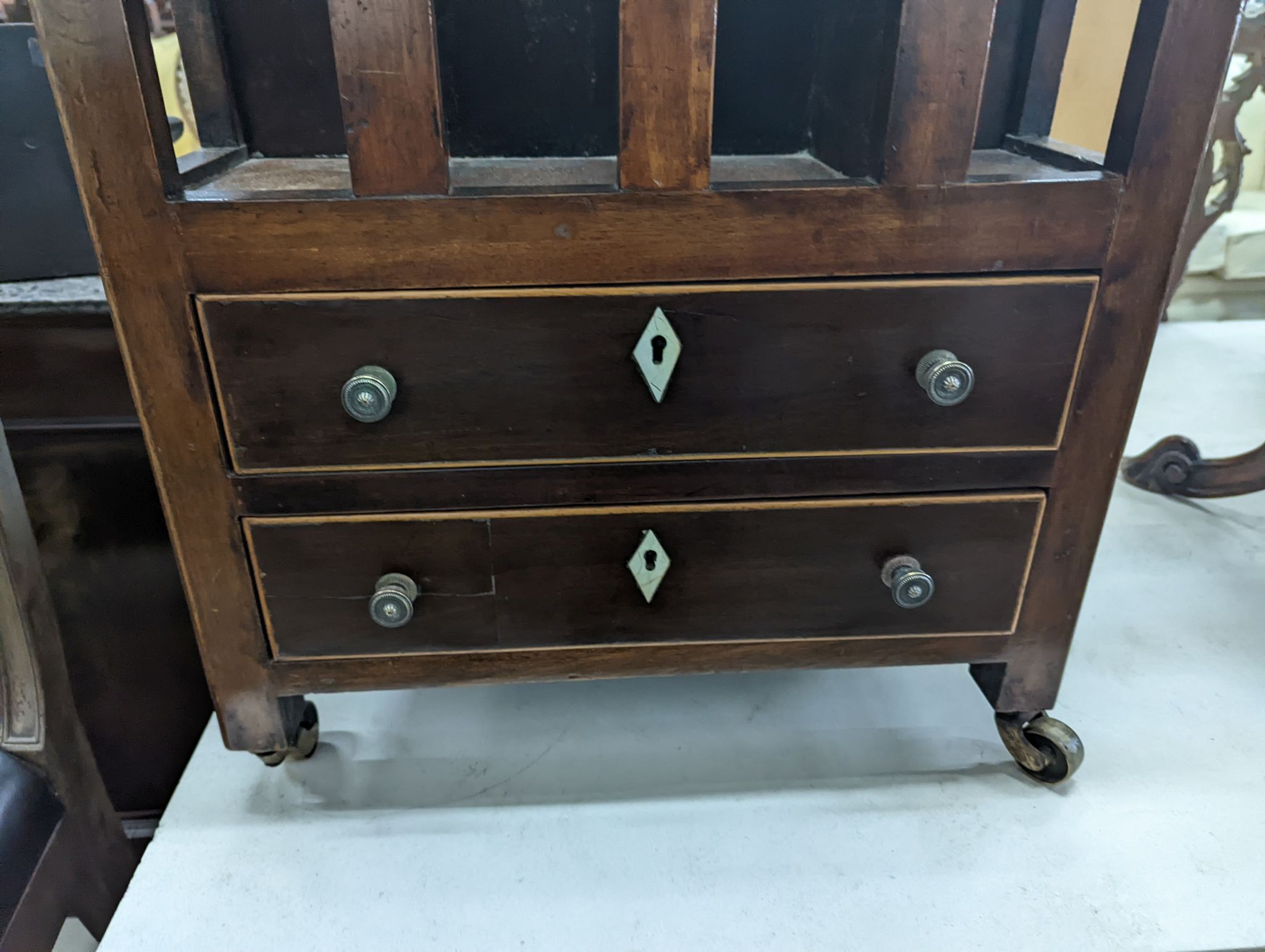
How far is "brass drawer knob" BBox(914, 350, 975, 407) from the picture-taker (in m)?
0.68

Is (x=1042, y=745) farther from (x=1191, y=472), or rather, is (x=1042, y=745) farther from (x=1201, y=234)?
(x=1201, y=234)

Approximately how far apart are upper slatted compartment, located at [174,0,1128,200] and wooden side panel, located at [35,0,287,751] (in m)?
0.05

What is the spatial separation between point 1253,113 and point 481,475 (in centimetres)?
365

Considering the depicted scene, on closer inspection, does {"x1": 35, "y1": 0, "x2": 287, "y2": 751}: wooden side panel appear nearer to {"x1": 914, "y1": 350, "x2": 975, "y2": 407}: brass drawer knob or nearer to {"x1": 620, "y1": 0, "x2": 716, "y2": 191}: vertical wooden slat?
Answer: {"x1": 620, "y1": 0, "x2": 716, "y2": 191}: vertical wooden slat

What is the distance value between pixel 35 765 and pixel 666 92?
679mm

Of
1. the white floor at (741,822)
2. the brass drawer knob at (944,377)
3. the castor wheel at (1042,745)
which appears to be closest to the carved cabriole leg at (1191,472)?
the white floor at (741,822)

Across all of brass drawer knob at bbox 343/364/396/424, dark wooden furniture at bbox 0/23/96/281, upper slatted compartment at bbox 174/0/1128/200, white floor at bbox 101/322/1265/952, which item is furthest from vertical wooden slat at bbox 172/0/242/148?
white floor at bbox 101/322/1265/952

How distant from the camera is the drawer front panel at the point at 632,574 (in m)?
0.73

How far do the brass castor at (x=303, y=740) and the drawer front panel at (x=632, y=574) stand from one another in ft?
0.52

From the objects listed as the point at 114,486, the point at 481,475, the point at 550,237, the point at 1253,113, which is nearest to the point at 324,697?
the point at 114,486

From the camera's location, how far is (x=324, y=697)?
1.02 metres

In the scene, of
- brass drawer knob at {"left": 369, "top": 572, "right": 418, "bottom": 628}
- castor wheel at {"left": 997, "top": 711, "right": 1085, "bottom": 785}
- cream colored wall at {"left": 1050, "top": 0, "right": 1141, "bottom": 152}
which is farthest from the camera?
cream colored wall at {"left": 1050, "top": 0, "right": 1141, "bottom": 152}

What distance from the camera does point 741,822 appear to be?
830 millimetres

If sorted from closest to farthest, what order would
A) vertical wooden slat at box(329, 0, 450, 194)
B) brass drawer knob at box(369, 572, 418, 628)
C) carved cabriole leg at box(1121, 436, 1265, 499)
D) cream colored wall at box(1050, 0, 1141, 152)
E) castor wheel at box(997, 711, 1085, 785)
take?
1. vertical wooden slat at box(329, 0, 450, 194)
2. brass drawer knob at box(369, 572, 418, 628)
3. castor wheel at box(997, 711, 1085, 785)
4. carved cabriole leg at box(1121, 436, 1265, 499)
5. cream colored wall at box(1050, 0, 1141, 152)
